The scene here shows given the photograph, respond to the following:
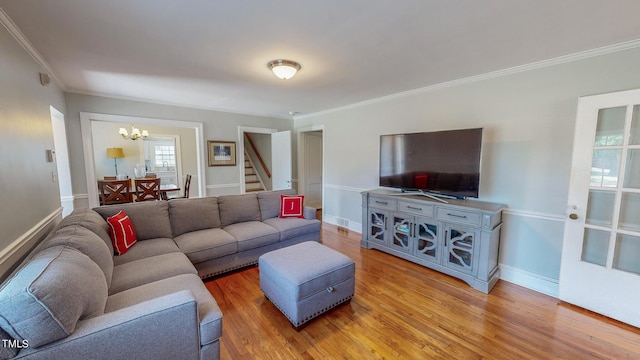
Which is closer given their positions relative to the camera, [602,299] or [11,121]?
[11,121]

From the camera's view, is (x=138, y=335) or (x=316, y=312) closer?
(x=138, y=335)

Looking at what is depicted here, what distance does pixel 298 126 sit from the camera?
5648 millimetres

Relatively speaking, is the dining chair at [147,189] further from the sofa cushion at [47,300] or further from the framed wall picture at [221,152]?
the sofa cushion at [47,300]

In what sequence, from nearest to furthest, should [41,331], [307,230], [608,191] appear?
[41,331] < [608,191] < [307,230]

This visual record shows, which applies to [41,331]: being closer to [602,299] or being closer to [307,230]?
[307,230]

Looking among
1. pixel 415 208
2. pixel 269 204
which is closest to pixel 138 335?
pixel 269 204

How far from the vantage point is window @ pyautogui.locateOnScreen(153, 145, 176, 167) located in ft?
22.8

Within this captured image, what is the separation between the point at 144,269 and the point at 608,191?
401 centimetres

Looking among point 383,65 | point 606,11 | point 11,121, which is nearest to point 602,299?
point 606,11

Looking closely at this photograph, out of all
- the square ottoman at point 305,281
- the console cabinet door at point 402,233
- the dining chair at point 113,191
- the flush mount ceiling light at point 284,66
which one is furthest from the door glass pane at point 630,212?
the dining chair at point 113,191

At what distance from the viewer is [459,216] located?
8.70 ft

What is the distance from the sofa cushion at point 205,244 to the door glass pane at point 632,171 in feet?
12.1

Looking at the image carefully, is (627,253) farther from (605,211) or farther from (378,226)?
(378,226)

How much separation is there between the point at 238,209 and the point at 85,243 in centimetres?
173
